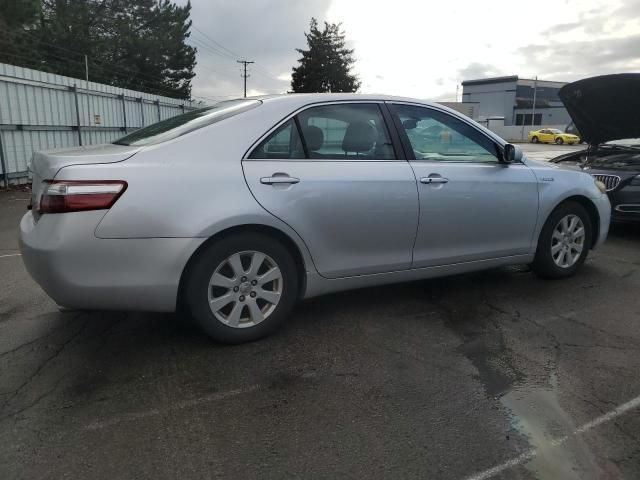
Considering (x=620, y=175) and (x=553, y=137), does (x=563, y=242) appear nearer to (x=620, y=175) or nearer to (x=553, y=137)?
(x=620, y=175)

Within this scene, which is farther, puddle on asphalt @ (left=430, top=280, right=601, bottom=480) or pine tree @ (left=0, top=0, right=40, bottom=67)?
pine tree @ (left=0, top=0, right=40, bottom=67)

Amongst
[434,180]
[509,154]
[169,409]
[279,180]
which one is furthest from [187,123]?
[509,154]

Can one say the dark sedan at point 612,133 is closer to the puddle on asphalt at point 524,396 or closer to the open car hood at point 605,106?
the open car hood at point 605,106

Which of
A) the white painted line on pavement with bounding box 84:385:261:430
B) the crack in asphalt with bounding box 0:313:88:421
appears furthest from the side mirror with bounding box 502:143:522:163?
the crack in asphalt with bounding box 0:313:88:421

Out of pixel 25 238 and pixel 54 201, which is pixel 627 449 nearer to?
pixel 54 201

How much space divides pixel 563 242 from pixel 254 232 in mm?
2983

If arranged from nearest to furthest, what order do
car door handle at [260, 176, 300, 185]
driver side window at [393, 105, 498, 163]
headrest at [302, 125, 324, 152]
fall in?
car door handle at [260, 176, 300, 185] → headrest at [302, 125, 324, 152] → driver side window at [393, 105, 498, 163]

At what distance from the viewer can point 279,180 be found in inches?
133

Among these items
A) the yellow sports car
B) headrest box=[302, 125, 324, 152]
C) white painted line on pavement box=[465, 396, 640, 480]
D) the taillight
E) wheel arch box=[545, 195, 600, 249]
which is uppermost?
the yellow sports car

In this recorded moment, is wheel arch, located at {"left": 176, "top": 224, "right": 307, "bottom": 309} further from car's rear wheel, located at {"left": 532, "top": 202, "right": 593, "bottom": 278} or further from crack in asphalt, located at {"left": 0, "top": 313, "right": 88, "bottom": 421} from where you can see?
car's rear wheel, located at {"left": 532, "top": 202, "right": 593, "bottom": 278}

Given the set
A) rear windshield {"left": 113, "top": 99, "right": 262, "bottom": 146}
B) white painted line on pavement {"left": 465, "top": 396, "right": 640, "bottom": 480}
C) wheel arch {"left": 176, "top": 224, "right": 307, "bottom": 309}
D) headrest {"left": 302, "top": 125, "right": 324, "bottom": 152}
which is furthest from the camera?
headrest {"left": 302, "top": 125, "right": 324, "bottom": 152}

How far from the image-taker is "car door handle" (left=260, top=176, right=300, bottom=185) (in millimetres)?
3342

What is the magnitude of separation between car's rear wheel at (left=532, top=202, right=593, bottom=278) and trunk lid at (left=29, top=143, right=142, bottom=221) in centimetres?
343

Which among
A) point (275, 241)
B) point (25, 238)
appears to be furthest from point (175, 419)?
point (25, 238)
